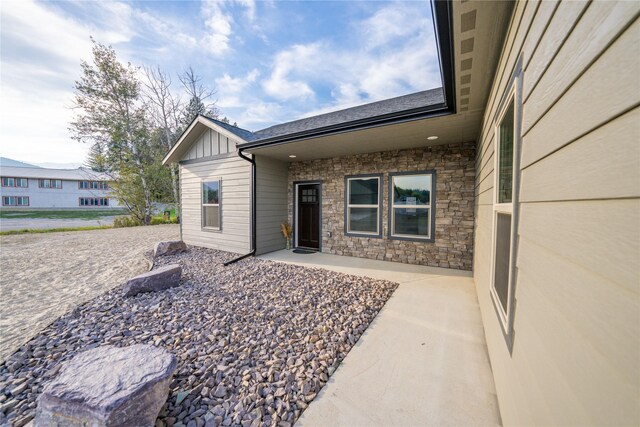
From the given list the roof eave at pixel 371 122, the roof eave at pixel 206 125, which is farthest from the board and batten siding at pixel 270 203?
the roof eave at pixel 371 122

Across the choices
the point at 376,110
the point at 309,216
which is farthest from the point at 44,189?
the point at 376,110

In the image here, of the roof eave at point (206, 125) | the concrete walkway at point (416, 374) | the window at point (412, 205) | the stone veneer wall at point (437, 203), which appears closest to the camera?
the concrete walkway at point (416, 374)

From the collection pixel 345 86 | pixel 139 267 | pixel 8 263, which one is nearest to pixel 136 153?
pixel 8 263

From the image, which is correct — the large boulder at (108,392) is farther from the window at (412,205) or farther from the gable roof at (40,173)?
the gable roof at (40,173)

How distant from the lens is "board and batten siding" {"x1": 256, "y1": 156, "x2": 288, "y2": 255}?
18.8ft

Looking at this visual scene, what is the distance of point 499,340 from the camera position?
164 centimetres

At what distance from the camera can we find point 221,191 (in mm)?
6156

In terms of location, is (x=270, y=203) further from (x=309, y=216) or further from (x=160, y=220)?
(x=160, y=220)

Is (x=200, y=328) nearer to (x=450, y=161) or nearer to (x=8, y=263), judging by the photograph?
(x=450, y=161)

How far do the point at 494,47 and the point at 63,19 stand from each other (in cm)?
869

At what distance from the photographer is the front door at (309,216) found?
20.3 feet

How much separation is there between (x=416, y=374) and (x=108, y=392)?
211cm

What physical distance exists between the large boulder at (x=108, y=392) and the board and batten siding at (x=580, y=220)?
1.99 m

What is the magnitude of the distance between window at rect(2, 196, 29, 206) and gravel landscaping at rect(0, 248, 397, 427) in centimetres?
3594
